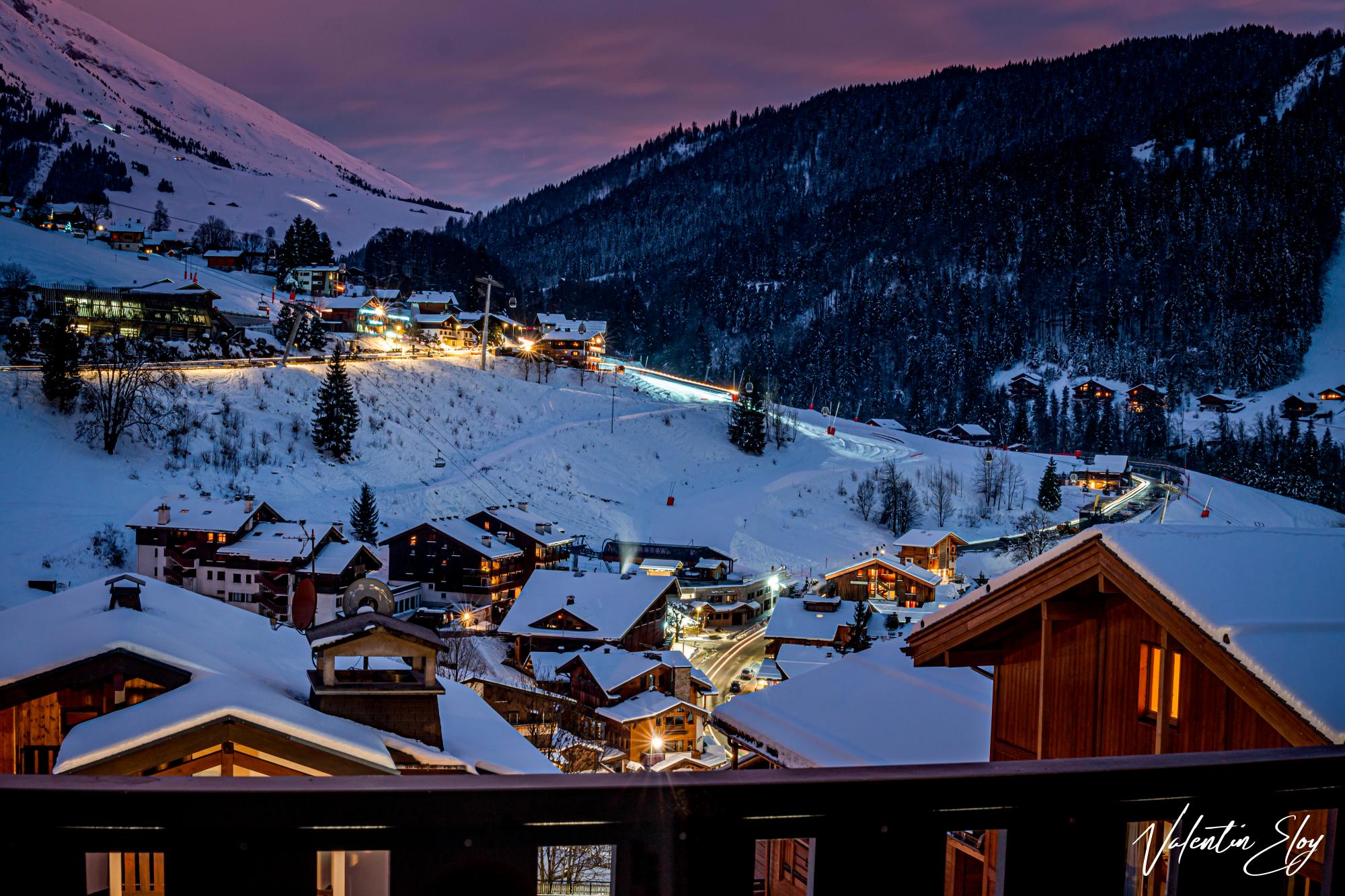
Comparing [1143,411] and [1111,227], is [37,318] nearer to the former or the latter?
[1143,411]

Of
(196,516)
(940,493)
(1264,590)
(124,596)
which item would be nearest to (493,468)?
(196,516)

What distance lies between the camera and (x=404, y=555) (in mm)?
35156

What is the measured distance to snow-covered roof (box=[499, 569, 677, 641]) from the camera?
30.6m

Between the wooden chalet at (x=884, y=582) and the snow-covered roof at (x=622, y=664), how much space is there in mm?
12100

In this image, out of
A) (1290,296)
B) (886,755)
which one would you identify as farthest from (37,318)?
(1290,296)

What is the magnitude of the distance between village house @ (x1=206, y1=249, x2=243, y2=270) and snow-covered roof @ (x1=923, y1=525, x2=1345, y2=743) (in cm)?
8510

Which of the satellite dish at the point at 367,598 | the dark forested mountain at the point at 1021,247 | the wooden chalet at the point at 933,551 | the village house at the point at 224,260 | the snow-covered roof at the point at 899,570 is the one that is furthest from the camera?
the dark forested mountain at the point at 1021,247

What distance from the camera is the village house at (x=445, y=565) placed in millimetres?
34719

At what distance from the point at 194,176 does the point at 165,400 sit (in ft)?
425

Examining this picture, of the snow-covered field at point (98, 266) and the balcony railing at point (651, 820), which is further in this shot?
the snow-covered field at point (98, 266)

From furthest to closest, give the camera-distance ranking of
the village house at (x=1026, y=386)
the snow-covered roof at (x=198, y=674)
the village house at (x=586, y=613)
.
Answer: the village house at (x=1026, y=386), the village house at (x=586, y=613), the snow-covered roof at (x=198, y=674)

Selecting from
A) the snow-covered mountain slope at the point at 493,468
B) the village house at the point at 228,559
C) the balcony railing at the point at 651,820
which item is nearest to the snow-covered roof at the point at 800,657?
the village house at the point at 228,559

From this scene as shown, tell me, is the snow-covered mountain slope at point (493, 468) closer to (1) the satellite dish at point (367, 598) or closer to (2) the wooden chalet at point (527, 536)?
(2) the wooden chalet at point (527, 536)

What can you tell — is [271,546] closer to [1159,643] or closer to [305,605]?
[305,605]
